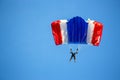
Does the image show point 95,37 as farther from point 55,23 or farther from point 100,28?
point 55,23

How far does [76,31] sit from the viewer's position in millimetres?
26141

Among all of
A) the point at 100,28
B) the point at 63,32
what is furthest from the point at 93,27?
the point at 63,32

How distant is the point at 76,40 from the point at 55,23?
80.1 inches

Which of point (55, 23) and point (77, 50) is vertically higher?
point (55, 23)

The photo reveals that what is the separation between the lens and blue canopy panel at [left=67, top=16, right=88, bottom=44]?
25.8 metres

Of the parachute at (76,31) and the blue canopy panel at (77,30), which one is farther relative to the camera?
the parachute at (76,31)

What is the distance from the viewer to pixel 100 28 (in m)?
26.4

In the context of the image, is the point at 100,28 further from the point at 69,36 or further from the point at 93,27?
the point at 69,36

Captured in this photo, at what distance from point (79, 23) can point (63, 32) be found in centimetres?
169

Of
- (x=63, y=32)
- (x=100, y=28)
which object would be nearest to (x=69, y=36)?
(x=63, y=32)

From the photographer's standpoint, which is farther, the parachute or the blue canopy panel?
the parachute

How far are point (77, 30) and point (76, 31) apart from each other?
112 millimetres

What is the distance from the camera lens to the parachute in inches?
1026

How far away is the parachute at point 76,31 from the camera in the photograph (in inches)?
1026
